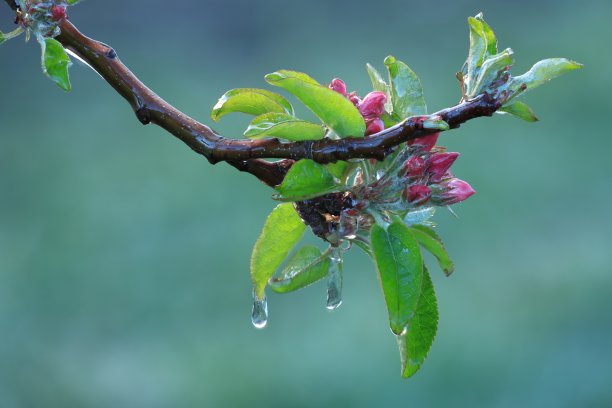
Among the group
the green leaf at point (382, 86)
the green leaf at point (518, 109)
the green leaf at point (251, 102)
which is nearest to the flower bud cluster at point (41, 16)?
the green leaf at point (251, 102)

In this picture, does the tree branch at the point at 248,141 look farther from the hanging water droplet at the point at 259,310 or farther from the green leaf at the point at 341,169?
the hanging water droplet at the point at 259,310

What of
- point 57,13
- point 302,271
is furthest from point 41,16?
point 302,271

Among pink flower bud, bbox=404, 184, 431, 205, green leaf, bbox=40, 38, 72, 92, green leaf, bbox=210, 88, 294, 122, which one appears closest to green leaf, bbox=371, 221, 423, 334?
pink flower bud, bbox=404, 184, 431, 205

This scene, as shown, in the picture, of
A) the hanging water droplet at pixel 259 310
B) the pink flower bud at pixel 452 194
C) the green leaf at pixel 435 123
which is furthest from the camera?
the hanging water droplet at pixel 259 310

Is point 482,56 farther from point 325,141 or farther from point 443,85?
point 443,85

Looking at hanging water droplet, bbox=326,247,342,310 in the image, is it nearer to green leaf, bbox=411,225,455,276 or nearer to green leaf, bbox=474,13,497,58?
green leaf, bbox=411,225,455,276

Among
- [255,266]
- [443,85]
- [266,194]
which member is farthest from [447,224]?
[255,266]

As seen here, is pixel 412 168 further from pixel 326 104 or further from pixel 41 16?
pixel 41 16
